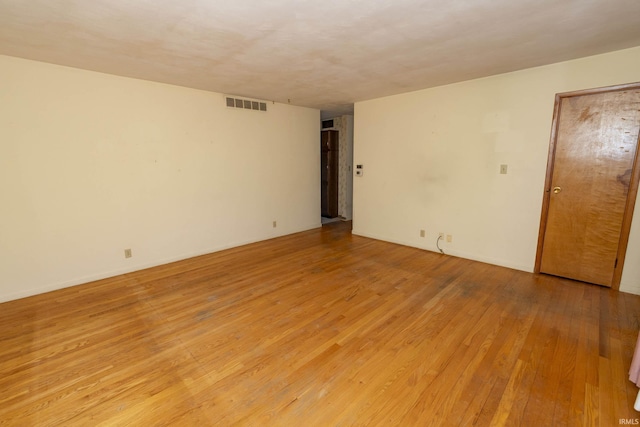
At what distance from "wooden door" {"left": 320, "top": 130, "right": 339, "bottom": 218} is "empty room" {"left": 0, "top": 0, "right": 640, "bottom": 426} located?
1.69 metres

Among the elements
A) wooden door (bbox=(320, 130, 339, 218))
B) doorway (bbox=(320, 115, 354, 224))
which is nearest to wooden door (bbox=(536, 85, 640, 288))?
doorway (bbox=(320, 115, 354, 224))

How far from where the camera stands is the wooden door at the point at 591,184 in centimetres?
283

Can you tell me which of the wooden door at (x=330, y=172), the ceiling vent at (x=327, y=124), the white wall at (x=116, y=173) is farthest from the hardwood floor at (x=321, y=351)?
the ceiling vent at (x=327, y=124)

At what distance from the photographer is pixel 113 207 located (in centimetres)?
345

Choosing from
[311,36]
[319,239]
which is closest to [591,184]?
[311,36]

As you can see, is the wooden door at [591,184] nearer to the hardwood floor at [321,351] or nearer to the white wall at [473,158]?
the white wall at [473,158]

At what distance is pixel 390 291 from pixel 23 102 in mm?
4174

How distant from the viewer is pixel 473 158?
3.79m

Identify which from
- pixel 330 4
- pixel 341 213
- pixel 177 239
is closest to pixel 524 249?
pixel 330 4

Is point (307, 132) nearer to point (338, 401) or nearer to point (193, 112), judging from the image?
point (193, 112)

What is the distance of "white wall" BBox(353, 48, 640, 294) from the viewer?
310 cm

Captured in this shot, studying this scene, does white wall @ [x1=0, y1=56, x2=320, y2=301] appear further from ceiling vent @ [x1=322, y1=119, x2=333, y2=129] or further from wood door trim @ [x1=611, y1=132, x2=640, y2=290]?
wood door trim @ [x1=611, y1=132, x2=640, y2=290]

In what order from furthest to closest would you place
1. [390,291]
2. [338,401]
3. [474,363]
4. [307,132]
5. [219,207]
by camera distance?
[307,132], [219,207], [390,291], [474,363], [338,401]

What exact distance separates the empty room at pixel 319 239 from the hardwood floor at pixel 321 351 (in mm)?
16
